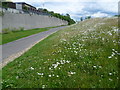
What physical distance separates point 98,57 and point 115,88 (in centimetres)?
285

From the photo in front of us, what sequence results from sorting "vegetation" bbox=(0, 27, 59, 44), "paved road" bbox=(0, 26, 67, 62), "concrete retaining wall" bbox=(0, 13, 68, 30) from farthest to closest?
1. "concrete retaining wall" bbox=(0, 13, 68, 30)
2. "vegetation" bbox=(0, 27, 59, 44)
3. "paved road" bbox=(0, 26, 67, 62)

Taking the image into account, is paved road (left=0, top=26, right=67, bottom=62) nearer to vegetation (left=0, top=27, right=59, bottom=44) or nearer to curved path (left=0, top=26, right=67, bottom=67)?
curved path (left=0, top=26, right=67, bottom=67)

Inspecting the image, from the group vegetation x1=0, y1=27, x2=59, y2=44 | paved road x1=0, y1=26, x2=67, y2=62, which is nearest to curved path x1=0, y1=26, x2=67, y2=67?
paved road x1=0, y1=26, x2=67, y2=62

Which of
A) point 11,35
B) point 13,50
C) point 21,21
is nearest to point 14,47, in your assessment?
point 13,50

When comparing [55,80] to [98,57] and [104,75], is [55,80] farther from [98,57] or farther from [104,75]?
[98,57]

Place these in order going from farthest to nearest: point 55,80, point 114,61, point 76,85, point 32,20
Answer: point 32,20, point 114,61, point 55,80, point 76,85

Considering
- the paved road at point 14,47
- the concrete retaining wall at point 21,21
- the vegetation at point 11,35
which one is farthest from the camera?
the concrete retaining wall at point 21,21

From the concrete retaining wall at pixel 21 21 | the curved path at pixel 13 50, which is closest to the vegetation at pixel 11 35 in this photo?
the concrete retaining wall at pixel 21 21

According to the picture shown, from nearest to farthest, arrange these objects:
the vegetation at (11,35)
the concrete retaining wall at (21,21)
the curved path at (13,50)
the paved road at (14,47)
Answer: the curved path at (13,50), the paved road at (14,47), the vegetation at (11,35), the concrete retaining wall at (21,21)

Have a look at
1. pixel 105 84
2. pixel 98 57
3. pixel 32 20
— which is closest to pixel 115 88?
pixel 105 84

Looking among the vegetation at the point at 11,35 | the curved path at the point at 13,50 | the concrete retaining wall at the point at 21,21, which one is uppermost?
the concrete retaining wall at the point at 21,21

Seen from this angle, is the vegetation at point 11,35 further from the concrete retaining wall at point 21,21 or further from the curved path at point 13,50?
the curved path at point 13,50

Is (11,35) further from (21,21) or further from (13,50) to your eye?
(21,21)

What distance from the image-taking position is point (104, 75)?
16.4 ft
